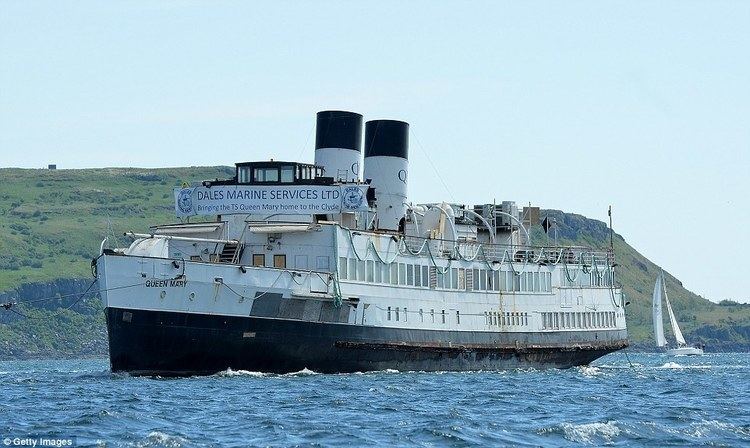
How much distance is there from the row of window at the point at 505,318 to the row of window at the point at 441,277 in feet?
3.87

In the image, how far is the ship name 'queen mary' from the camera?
50406 millimetres

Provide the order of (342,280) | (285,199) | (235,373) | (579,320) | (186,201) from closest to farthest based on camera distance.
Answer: (235,373) → (342,280) → (285,199) → (186,201) → (579,320)

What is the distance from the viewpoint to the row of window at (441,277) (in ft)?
186

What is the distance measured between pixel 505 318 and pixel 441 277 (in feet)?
18.3

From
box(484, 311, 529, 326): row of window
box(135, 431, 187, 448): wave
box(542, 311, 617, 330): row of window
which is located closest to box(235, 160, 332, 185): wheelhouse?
box(484, 311, 529, 326): row of window

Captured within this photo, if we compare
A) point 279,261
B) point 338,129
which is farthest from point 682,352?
point 279,261

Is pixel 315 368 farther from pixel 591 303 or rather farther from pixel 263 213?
pixel 591 303

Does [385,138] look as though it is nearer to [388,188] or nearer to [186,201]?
[388,188]

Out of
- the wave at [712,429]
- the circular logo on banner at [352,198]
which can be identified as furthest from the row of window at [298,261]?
the wave at [712,429]

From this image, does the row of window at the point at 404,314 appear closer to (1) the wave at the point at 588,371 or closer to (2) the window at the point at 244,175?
(2) the window at the point at 244,175

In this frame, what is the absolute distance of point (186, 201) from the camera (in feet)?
191

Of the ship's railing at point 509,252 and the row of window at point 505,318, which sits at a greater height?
the ship's railing at point 509,252

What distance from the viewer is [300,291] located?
5288 cm

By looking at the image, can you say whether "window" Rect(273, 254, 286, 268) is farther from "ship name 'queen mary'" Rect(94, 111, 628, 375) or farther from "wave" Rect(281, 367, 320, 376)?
"wave" Rect(281, 367, 320, 376)
